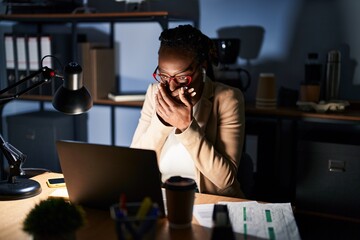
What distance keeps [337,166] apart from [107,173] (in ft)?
4.28

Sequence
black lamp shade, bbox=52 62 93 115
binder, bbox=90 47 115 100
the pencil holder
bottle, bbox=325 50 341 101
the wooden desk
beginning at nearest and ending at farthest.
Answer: the pencil holder < the wooden desk < black lamp shade, bbox=52 62 93 115 < bottle, bbox=325 50 341 101 < binder, bbox=90 47 115 100

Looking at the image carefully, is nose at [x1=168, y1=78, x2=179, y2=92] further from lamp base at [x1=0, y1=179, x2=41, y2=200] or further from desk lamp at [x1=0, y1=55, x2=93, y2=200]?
lamp base at [x1=0, y1=179, x2=41, y2=200]

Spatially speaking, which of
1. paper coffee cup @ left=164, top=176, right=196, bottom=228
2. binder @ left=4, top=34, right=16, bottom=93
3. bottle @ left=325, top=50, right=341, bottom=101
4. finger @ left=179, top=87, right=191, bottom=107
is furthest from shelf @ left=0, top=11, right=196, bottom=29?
paper coffee cup @ left=164, top=176, right=196, bottom=228

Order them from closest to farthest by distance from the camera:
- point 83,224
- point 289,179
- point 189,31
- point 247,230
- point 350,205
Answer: point 83,224, point 247,230, point 189,31, point 350,205, point 289,179

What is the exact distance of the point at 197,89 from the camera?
1699 millimetres

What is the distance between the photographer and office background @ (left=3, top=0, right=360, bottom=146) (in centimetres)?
235

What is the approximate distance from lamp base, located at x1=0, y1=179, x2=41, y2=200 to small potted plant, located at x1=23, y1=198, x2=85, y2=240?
0.44 metres

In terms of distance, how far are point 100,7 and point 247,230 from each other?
216cm

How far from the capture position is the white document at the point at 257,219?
106 cm

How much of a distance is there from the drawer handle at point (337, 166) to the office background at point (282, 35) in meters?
0.47

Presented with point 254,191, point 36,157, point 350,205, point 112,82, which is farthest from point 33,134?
point 350,205

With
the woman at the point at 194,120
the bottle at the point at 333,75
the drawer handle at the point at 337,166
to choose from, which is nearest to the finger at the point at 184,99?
the woman at the point at 194,120

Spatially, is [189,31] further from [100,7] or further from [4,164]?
[4,164]

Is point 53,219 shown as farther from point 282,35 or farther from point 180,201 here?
point 282,35
